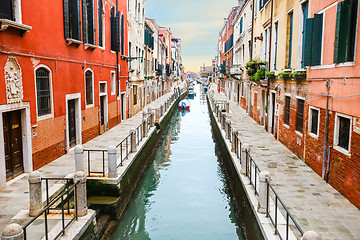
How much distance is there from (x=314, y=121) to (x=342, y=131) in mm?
1859

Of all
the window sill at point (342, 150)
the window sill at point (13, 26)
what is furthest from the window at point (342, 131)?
the window sill at point (13, 26)

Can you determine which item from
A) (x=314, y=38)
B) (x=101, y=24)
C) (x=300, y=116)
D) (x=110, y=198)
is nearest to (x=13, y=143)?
(x=110, y=198)

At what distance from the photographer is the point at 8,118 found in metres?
7.57

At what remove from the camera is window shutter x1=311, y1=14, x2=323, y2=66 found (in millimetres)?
8209

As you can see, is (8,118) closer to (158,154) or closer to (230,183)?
(230,183)

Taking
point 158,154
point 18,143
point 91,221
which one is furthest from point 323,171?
point 158,154

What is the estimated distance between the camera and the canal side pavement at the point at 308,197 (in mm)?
5363

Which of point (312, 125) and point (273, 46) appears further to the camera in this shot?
point (273, 46)

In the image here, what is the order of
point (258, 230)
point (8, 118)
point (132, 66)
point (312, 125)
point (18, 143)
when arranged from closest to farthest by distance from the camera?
point (258, 230), point (8, 118), point (18, 143), point (312, 125), point (132, 66)

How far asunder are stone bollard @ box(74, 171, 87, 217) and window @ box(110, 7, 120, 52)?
11407mm

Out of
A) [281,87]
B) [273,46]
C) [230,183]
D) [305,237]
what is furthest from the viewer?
[273,46]

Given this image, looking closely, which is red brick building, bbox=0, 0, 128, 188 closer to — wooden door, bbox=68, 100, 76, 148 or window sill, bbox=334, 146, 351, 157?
wooden door, bbox=68, 100, 76, 148

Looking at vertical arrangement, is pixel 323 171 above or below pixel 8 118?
below

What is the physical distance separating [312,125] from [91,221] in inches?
262
